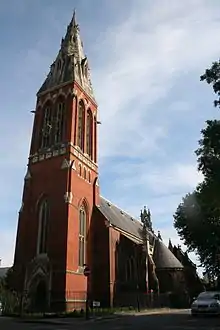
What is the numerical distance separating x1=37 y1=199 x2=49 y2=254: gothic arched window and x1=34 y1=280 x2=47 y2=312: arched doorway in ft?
9.97

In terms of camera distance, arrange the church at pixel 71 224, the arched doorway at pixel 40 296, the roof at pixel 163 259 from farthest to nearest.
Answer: the roof at pixel 163 259, the church at pixel 71 224, the arched doorway at pixel 40 296

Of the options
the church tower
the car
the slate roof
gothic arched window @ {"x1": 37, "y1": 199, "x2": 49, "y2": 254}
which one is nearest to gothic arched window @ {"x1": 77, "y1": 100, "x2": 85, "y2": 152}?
the church tower

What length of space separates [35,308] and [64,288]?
3.38 metres

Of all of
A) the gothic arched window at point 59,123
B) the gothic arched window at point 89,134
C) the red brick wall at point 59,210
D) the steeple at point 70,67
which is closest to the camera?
the red brick wall at point 59,210

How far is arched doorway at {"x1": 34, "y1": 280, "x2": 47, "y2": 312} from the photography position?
2974 cm

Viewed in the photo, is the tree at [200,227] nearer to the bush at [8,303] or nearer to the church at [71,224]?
the church at [71,224]

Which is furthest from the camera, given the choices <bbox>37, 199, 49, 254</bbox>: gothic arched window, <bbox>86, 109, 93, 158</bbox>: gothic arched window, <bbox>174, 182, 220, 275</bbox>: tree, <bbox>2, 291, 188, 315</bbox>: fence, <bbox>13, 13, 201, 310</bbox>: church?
<bbox>86, 109, 93, 158</bbox>: gothic arched window

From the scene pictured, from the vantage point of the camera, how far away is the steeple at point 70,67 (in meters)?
41.1

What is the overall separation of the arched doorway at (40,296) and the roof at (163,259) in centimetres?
1876

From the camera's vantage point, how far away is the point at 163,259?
46.2 meters

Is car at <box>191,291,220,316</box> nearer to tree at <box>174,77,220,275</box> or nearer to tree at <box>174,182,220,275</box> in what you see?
tree at <box>174,77,220,275</box>

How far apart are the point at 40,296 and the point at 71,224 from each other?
6.86 meters

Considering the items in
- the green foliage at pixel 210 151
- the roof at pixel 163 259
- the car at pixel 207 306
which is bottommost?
the car at pixel 207 306

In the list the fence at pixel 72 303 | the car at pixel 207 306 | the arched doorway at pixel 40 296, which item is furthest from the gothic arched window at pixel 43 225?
the car at pixel 207 306
